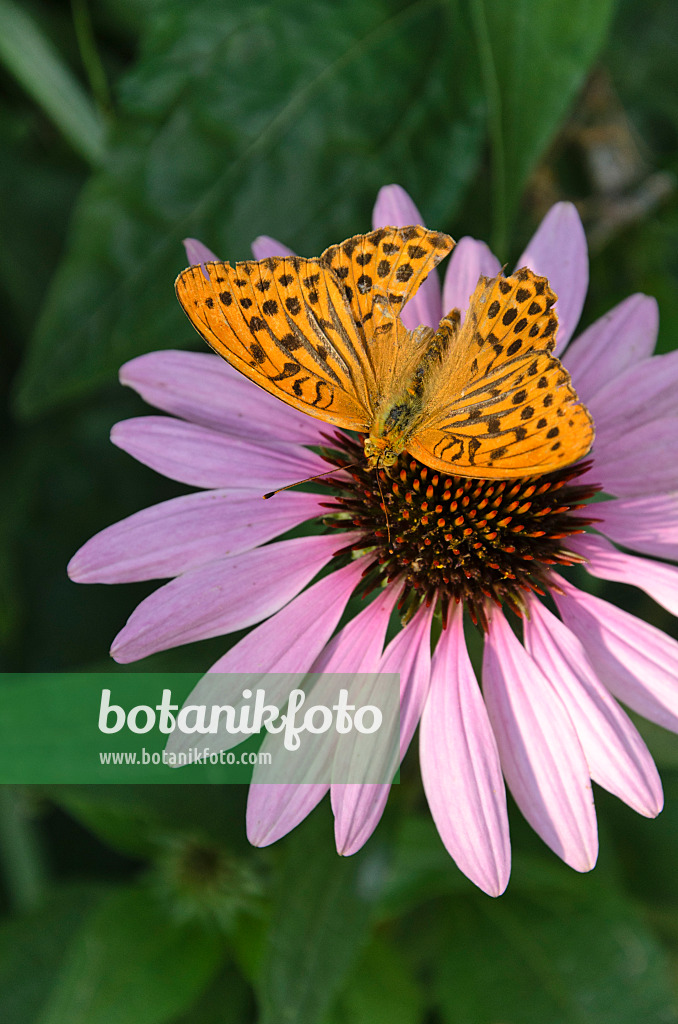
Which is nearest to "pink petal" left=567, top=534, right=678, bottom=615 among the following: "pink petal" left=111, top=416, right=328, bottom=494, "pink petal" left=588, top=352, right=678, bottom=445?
"pink petal" left=588, top=352, right=678, bottom=445

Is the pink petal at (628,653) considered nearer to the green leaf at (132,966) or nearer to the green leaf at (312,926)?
the green leaf at (312,926)

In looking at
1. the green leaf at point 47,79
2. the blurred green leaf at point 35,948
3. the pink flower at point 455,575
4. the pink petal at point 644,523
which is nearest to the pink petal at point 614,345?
the pink flower at point 455,575

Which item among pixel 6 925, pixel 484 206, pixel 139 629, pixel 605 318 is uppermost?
pixel 484 206

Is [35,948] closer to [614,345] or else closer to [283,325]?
[283,325]

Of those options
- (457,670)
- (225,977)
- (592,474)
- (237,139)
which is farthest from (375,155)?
(225,977)

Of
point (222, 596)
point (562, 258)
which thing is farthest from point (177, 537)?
point (562, 258)

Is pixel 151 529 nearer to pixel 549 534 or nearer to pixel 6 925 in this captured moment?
pixel 549 534

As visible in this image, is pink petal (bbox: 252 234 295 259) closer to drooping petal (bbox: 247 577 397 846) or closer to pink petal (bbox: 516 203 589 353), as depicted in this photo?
pink petal (bbox: 516 203 589 353)
